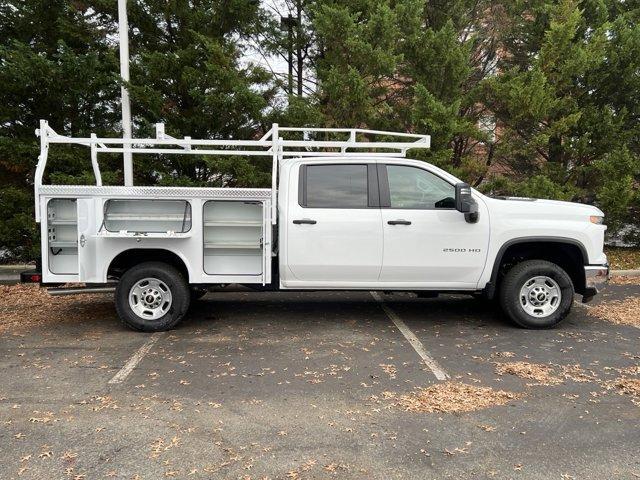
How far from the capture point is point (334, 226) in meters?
5.99

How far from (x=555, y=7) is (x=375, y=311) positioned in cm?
760

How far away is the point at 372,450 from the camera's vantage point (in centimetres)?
346

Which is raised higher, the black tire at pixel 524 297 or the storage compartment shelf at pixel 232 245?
the storage compartment shelf at pixel 232 245

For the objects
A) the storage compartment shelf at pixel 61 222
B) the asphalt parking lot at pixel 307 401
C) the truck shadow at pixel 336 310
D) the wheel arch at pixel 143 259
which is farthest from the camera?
the truck shadow at pixel 336 310

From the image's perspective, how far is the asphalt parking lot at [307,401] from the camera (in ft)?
10.9

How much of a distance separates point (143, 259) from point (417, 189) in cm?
334

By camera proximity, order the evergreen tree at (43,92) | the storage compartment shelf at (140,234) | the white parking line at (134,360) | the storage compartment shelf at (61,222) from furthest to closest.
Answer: the evergreen tree at (43,92) → the storage compartment shelf at (61,222) → the storage compartment shelf at (140,234) → the white parking line at (134,360)

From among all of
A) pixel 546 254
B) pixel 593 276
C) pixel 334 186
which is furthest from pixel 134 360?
pixel 593 276

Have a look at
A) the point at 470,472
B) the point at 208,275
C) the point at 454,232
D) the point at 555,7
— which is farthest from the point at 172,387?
the point at 555,7

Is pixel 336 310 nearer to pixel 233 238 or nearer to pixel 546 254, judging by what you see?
pixel 233 238

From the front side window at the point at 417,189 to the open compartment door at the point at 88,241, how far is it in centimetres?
336

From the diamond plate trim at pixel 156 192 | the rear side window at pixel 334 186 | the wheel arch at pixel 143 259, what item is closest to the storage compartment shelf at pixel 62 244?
the wheel arch at pixel 143 259

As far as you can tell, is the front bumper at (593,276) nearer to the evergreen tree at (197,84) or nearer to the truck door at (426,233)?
the truck door at (426,233)

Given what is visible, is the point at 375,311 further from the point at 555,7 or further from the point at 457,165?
the point at 555,7
